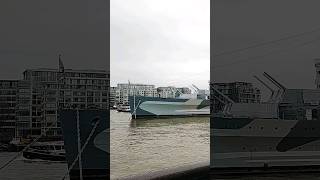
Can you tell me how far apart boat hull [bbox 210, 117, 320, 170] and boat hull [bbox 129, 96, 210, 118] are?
610mm

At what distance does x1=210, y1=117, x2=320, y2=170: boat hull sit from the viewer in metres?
5.94

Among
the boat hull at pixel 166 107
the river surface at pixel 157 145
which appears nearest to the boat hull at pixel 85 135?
the river surface at pixel 157 145

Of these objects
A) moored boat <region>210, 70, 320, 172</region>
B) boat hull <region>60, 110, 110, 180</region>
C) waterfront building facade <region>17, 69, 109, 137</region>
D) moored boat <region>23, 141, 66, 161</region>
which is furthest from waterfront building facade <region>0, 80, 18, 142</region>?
moored boat <region>210, 70, 320, 172</region>

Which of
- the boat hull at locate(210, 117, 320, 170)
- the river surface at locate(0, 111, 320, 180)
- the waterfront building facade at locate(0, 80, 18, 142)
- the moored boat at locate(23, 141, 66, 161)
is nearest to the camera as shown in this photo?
the waterfront building facade at locate(0, 80, 18, 142)

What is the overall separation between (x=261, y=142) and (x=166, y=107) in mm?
1448

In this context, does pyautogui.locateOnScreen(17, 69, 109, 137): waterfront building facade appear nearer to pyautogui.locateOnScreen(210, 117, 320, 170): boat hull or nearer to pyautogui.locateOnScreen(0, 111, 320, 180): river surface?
pyautogui.locateOnScreen(0, 111, 320, 180): river surface

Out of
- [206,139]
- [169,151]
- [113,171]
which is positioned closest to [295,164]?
[206,139]

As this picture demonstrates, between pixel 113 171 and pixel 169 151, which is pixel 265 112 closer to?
pixel 169 151

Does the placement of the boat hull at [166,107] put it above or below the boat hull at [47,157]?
above

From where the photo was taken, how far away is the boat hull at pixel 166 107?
6.32 meters

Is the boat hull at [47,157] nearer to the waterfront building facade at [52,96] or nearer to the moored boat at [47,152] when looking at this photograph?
the moored boat at [47,152]

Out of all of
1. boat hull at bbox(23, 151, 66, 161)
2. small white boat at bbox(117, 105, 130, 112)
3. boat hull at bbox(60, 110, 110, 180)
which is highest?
small white boat at bbox(117, 105, 130, 112)

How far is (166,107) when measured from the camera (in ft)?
22.0

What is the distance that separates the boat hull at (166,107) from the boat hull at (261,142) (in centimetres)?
61
